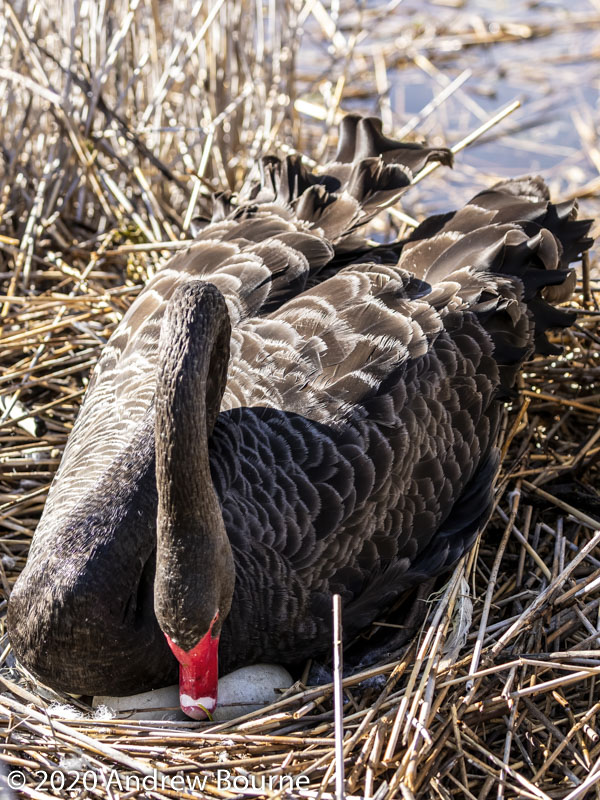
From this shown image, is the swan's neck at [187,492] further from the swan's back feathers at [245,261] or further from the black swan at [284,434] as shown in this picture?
the swan's back feathers at [245,261]

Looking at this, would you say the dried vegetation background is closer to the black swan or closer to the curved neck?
the black swan

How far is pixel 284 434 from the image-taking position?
3.89m

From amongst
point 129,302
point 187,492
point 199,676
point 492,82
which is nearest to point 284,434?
point 187,492

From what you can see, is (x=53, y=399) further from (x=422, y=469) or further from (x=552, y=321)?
(x=552, y=321)

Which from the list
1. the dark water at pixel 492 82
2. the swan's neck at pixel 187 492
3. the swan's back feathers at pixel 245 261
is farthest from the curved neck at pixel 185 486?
the dark water at pixel 492 82

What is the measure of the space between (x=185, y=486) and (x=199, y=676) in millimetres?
754

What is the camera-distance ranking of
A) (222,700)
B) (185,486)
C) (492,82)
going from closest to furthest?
(185,486) → (222,700) → (492,82)

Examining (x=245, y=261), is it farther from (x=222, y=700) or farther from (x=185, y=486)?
(x=222, y=700)

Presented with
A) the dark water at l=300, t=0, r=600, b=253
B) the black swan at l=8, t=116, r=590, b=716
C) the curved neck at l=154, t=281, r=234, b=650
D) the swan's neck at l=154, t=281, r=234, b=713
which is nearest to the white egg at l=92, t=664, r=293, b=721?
the black swan at l=8, t=116, r=590, b=716

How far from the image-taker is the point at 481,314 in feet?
14.4

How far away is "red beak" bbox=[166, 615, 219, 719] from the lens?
3490mm

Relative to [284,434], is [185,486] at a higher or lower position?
higher

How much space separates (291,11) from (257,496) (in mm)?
3915

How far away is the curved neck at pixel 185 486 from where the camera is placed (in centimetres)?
329
